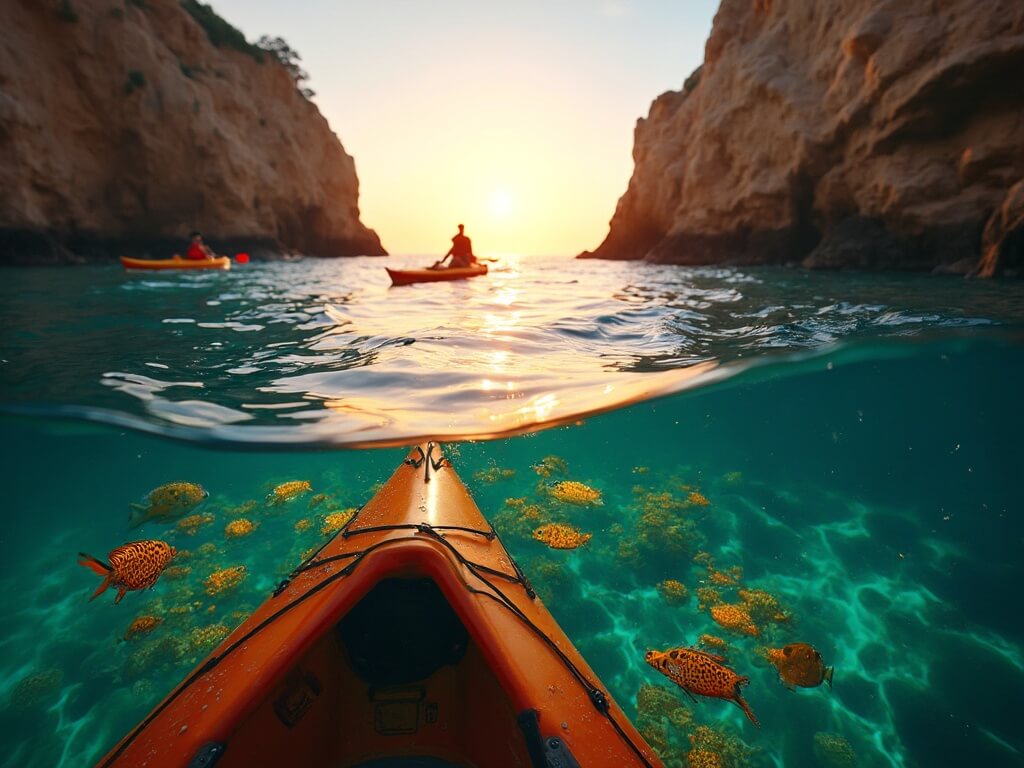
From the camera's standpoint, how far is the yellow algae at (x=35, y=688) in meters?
5.33

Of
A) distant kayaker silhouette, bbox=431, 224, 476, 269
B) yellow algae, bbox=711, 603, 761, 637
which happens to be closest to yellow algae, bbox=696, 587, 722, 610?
yellow algae, bbox=711, 603, 761, 637

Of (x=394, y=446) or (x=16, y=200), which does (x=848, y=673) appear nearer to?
(x=394, y=446)

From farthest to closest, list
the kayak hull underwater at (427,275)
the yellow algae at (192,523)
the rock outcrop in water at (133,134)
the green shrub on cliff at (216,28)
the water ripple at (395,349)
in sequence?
the green shrub on cliff at (216,28) < the rock outcrop in water at (133,134) < the kayak hull underwater at (427,275) < the yellow algae at (192,523) < the water ripple at (395,349)

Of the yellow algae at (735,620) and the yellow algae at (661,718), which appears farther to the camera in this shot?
the yellow algae at (735,620)

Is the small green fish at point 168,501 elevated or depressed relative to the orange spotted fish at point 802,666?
elevated

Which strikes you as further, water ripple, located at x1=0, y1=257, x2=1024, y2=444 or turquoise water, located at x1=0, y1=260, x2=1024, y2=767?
water ripple, located at x1=0, y1=257, x2=1024, y2=444

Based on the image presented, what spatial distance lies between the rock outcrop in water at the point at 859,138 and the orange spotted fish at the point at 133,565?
20.1 meters

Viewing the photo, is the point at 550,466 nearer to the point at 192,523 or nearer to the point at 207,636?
the point at 207,636

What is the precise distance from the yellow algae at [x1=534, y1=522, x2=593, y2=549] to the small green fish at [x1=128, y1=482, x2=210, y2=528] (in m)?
4.46

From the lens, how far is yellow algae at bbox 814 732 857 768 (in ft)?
15.5

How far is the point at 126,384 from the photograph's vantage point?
6695 millimetres

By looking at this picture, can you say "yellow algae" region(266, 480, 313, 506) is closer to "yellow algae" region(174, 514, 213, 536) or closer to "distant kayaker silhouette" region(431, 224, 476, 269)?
"yellow algae" region(174, 514, 213, 536)

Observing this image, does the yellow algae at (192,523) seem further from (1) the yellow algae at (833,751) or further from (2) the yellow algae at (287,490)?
(1) the yellow algae at (833,751)

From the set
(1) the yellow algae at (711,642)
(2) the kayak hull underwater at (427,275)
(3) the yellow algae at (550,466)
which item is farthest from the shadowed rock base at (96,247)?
(1) the yellow algae at (711,642)
